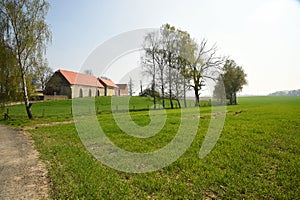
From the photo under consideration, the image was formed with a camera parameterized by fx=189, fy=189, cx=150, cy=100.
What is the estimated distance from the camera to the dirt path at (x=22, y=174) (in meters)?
4.57

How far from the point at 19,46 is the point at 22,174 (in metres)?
17.9

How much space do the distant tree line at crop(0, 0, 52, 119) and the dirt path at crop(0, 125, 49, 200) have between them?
43.0 feet

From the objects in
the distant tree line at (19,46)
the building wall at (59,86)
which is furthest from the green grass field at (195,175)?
the building wall at (59,86)

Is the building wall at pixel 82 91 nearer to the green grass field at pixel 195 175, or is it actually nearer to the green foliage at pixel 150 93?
the green foliage at pixel 150 93

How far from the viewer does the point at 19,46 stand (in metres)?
19.0

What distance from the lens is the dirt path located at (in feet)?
15.0

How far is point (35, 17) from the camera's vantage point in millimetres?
20062

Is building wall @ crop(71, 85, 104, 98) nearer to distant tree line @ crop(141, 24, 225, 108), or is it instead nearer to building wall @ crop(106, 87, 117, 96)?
building wall @ crop(106, 87, 117, 96)

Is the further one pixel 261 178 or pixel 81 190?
pixel 261 178

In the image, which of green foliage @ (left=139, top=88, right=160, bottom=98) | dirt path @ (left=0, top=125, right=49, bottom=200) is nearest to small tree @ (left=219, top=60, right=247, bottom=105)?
green foliage @ (left=139, top=88, right=160, bottom=98)

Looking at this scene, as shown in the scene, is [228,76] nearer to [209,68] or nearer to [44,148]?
[209,68]

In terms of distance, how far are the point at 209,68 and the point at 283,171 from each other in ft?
101

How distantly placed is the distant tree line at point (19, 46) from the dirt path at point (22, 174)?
43.0ft

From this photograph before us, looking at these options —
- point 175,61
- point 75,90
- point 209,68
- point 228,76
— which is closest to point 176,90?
point 175,61
